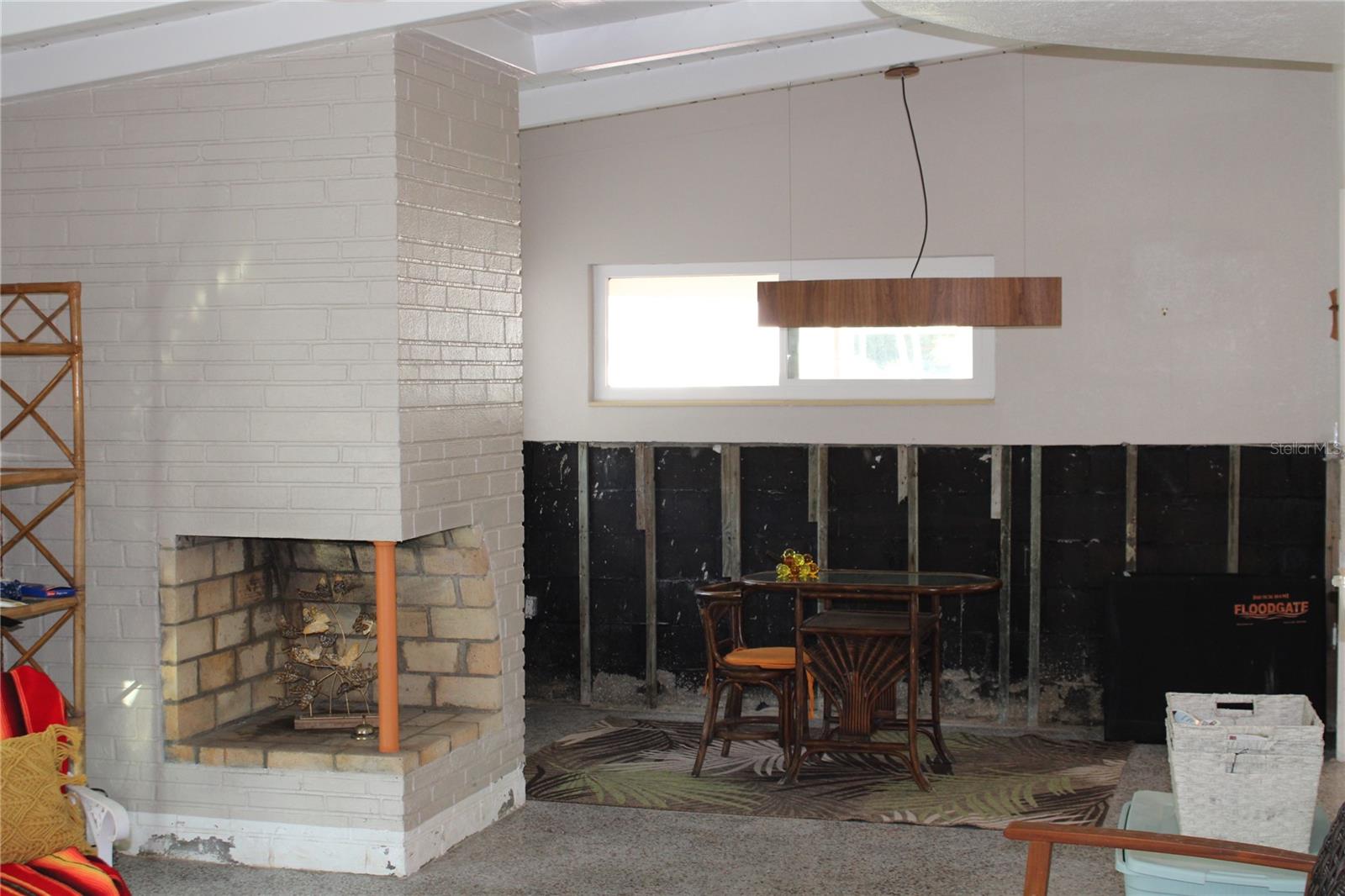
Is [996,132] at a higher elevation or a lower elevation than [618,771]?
higher

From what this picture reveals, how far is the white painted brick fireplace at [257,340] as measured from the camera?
468 cm

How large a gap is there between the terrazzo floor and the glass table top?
98 centimetres

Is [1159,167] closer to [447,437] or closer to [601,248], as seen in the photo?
[601,248]

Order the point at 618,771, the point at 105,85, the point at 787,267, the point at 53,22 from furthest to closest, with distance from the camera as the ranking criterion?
the point at 787,267 < the point at 618,771 < the point at 105,85 < the point at 53,22

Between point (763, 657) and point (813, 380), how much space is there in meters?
1.77

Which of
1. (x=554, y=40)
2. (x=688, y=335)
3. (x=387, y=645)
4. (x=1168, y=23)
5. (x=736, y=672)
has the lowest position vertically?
(x=736, y=672)

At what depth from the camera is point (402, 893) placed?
4523mm

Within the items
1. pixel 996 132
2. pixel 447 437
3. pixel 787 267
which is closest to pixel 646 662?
pixel 787 267

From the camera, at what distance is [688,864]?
488cm

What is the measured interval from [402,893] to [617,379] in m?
3.51

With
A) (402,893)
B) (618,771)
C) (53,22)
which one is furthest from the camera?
(618,771)

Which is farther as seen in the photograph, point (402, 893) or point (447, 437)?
point (447, 437)

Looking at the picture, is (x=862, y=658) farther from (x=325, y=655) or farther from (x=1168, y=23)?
(x=1168, y=23)

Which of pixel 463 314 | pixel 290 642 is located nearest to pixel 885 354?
pixel 463 314
